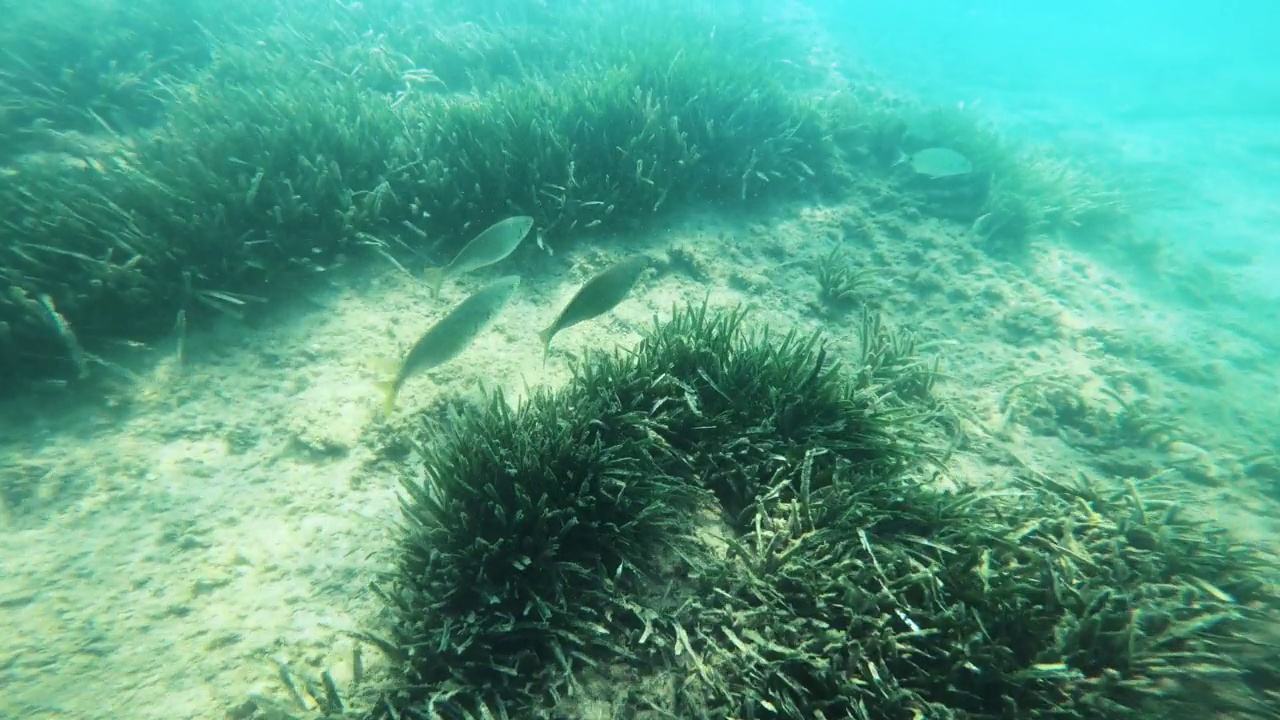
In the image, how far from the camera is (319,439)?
3533mm

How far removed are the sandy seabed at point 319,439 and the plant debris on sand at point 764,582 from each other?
0.64 m

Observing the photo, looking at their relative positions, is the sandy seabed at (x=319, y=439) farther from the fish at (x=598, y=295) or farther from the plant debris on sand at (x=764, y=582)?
the fish at (x=598, y=295)

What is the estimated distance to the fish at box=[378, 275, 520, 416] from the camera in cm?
308

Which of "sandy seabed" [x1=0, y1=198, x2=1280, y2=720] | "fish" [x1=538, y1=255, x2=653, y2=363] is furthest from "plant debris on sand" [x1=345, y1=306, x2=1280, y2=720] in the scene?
"sandy seabed" [x1=0, y1=198, x2=1280, y2=720]

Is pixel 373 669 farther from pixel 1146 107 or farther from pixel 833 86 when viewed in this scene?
pixel 1146 107

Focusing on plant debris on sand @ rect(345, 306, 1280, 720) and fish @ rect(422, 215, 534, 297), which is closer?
plant debris on sand @ rect(345, 306, 1280, 720)

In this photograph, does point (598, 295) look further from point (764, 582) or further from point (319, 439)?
point (319, 439)

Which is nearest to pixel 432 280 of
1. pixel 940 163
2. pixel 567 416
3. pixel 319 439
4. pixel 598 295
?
pixel 319 439

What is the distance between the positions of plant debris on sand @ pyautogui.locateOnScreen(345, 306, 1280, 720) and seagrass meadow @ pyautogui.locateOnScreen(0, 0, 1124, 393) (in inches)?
102

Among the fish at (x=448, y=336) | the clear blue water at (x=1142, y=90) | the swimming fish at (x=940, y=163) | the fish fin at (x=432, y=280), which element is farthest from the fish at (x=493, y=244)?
the clear blue water at (x=1142, y=90)

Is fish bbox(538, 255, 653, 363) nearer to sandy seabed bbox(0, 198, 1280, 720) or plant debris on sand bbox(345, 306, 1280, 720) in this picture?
plant debris on sand bbox(345, 306, 1280, 720)

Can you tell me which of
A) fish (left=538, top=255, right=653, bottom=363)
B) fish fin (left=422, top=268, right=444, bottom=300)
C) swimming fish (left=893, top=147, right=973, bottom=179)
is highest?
fish (left=538, top=255, right=653, bottom=363)

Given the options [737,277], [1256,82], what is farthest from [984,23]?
[737,277]

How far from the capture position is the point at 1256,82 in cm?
2775
